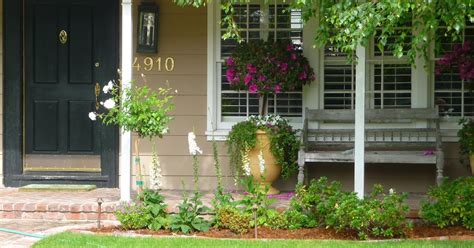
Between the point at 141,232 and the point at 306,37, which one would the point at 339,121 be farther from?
the point at 141,232

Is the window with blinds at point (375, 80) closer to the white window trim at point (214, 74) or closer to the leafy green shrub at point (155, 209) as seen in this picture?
the white window trim at point (214, 74)

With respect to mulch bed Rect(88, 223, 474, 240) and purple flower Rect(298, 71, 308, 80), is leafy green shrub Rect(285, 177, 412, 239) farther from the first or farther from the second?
purple flower Rect(298, 71, 308, 80)

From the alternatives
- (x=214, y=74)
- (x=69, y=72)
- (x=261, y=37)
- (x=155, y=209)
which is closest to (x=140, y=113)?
(x=155, y=209)

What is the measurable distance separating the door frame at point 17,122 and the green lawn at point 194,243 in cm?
233

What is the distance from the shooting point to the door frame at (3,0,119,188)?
8703 millimetres

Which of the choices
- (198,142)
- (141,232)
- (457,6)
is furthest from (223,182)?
(457,6)

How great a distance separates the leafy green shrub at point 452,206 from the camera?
21.4ft

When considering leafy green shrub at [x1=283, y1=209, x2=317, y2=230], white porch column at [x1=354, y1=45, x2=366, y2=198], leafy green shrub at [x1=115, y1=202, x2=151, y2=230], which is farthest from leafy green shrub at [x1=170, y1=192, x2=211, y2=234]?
white porch column at [x1=354, y1=45, x2=366, y2=198]

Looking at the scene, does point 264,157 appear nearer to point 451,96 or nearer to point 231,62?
point 231,62

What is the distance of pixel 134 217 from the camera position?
22.2ft

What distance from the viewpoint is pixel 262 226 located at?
269 inches

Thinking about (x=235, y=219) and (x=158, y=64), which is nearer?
(x=235, y=219)

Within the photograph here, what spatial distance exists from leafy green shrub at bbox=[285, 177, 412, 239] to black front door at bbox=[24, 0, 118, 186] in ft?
8.95

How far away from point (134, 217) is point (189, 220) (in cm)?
47
